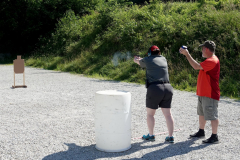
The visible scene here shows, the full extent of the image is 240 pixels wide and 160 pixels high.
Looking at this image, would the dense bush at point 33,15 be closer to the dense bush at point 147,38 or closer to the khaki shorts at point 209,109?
the dense bush at point 147,38

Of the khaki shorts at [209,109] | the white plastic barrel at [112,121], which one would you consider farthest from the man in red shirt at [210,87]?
the white plastic barrel at [112,121]

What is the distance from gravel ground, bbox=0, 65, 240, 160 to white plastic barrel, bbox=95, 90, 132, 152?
148 millimetres

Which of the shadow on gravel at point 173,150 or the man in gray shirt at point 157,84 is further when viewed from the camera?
the man in gray shirt at point 157,84

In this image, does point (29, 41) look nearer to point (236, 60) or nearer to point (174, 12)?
point (174, 12)

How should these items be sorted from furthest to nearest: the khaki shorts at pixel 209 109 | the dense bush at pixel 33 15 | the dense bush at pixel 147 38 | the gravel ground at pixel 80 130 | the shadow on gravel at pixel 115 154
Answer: the dense bush at pixel 33 15 → the dense bush at pixel 147 38 → the khaki shorts at pixel 209 109 → the gravel ground at pixel 80 130 → the shadow on gravel at pixel 115 154

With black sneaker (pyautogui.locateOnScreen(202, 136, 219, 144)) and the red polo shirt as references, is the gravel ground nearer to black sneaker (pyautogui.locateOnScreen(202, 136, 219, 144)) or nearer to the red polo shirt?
black sneaker (pyautogui.locateOnScreen(202, 136, 219, 144))

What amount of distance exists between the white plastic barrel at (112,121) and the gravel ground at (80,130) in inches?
5.8

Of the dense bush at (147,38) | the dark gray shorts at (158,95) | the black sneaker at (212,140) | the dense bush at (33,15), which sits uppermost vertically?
the dense bush at (33,15)

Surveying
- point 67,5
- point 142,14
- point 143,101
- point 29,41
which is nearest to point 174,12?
point 142,14

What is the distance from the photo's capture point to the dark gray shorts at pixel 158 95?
462cm

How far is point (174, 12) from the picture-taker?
16.8 m

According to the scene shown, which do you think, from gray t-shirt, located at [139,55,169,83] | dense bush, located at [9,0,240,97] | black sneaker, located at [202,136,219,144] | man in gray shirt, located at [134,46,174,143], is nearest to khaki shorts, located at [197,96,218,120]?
black sneaker, located at [202,136,219,144]

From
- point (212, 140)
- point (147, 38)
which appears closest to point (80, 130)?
point (212, 140)

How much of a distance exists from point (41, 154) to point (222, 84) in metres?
8.05
